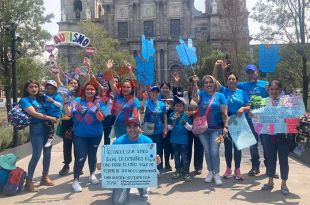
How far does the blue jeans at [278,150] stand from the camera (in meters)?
5.66

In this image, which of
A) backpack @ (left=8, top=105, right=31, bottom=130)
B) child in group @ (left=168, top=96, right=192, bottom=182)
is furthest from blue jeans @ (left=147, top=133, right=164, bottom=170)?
backpack @ (left=8, top=105, right=31, bottom=130)

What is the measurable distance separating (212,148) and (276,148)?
1026 mm

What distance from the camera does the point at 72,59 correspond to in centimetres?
5691

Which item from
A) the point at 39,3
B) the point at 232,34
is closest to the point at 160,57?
the point at 232,34

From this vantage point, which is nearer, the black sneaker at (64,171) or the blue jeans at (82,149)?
the blue jeans at (82,149)

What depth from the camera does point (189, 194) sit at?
573 centimetres

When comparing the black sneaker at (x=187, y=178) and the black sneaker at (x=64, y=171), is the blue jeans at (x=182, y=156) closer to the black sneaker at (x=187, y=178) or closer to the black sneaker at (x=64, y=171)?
the black sneaker at (x=187, y=178)

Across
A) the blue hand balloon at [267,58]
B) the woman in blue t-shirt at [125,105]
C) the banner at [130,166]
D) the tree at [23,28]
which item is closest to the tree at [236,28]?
the tree at [23,28]

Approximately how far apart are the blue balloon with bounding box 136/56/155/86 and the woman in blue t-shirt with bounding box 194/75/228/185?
135 cm

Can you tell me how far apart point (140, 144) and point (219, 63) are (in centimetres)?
272

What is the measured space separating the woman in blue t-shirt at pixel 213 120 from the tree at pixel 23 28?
1432 centimetres

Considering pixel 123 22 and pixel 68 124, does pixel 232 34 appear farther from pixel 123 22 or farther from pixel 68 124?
pixel 123 22

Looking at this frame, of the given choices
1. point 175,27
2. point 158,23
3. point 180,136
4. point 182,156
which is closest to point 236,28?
point 180,136

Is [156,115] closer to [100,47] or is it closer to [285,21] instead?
[285,21]
